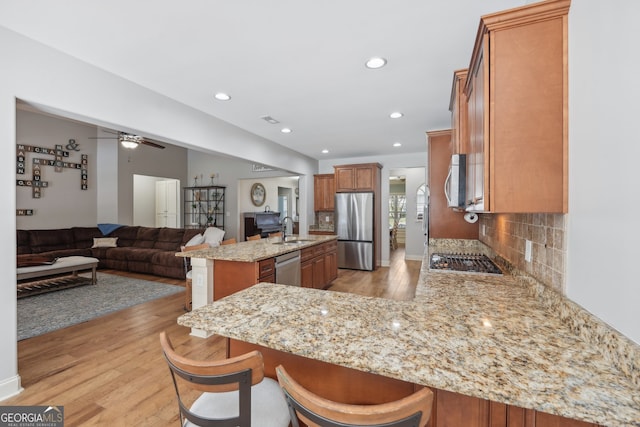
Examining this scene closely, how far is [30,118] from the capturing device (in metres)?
5.41

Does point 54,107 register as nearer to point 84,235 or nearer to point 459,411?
point 459,411

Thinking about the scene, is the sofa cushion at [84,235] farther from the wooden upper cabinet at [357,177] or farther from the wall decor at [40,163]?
the wooden upper cabinet at [357,177]

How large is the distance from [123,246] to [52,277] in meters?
1.45

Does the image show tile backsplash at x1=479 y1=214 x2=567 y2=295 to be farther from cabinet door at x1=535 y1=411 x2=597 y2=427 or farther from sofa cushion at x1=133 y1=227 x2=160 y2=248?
sofa cushion at x1=133 y1=227 x2=160 y2=248

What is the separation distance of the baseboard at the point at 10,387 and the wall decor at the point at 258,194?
685 centimetres

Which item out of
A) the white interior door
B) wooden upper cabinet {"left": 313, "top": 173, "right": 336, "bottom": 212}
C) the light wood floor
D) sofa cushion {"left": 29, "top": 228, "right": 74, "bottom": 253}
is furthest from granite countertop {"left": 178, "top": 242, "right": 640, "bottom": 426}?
the white interior door

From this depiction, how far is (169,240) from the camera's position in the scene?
5.88m

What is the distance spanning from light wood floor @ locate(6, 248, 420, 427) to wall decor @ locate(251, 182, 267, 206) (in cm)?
525

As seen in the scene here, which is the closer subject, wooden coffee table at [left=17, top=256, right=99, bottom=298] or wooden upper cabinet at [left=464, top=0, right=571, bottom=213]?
wooden upper cabinet at [left=464, top=0, right=571, bottom=213]

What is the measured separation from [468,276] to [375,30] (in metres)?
1.87

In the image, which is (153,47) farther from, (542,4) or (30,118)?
(30,118)

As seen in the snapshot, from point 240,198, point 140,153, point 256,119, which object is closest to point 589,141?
point 256,119

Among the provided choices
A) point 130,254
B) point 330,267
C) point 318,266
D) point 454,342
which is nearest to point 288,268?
point 318,266

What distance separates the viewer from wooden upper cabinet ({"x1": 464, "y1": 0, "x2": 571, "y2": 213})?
45.1 inches
